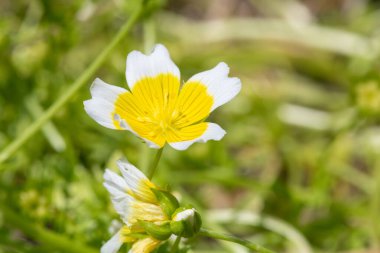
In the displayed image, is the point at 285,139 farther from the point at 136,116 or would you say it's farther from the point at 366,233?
the point at 136,116

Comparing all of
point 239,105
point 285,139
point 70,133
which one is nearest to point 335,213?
point 285,139

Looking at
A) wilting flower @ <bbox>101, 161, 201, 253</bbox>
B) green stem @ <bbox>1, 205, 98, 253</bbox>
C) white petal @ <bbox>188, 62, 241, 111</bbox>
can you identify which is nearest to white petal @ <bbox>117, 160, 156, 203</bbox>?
wilting flower @ <bbox>101, 161, 201, 253</bbox>

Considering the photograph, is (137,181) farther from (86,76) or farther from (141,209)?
(86,76)

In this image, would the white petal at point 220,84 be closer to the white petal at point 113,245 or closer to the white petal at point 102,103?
the white petal at point 102,103

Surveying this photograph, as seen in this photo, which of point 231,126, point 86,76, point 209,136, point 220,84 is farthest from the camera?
point 231,126

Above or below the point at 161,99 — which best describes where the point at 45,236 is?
below

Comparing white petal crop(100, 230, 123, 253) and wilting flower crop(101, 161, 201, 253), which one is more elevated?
wilting flower crop(101, 161, 201, 253)

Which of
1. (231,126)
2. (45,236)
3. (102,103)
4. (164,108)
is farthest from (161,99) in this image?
(231,126)

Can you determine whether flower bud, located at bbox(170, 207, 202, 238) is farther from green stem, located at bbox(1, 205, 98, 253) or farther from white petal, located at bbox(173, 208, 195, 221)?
green stem, located at bbox(1, 205, 98, 253)
